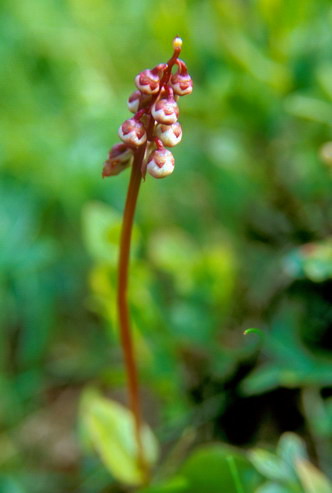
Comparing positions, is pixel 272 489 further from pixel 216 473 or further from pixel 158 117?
pixel 158 117

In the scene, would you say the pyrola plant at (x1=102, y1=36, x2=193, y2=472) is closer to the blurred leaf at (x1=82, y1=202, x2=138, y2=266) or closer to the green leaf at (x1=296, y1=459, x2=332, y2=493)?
the blurred leaf at (x1=82, y1=202, x2=138, y2=266)

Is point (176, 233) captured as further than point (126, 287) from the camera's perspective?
Yes

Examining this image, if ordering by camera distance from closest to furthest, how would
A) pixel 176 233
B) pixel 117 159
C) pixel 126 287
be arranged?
Answer: pixel 117 159, pixel 126 287, pixel 176 233

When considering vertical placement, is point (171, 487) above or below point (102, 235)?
below

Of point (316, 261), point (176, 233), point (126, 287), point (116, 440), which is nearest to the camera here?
point (126, 287)

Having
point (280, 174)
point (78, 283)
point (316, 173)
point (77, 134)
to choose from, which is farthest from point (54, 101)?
point (316, 173)

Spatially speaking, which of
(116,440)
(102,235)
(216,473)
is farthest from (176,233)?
(216,473)

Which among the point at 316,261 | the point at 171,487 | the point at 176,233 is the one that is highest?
the point at 176,233
